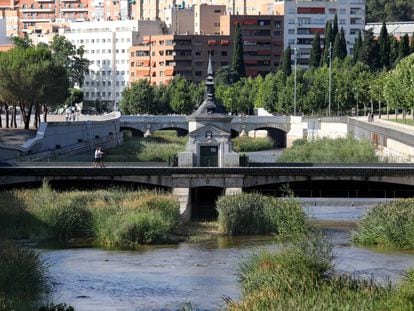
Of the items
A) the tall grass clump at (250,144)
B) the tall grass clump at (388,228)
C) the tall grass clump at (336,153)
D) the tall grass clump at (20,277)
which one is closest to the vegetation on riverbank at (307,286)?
the tall grass clump at (20,277)

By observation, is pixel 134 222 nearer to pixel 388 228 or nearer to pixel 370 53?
pixel 388 228

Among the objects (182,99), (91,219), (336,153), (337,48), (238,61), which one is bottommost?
(182,99)

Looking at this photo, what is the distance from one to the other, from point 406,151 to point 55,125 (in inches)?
1108

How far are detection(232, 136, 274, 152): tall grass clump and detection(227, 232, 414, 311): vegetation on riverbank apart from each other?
3503 inches

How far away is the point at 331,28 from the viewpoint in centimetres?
16550

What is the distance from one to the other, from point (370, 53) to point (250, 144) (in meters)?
34.3

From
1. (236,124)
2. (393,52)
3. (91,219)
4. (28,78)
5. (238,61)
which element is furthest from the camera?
(238,61)

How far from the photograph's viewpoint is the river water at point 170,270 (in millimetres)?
41906

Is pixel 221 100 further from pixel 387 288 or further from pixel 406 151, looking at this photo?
pixel 387 288

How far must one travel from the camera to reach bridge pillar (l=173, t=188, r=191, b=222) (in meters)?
63.3

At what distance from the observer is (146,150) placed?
374 feet

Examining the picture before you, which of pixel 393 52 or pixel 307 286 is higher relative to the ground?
pixel 393 52

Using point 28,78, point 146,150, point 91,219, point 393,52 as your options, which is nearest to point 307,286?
point 91,219

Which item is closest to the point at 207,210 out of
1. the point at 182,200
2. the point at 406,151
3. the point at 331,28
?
the point at 182,200
